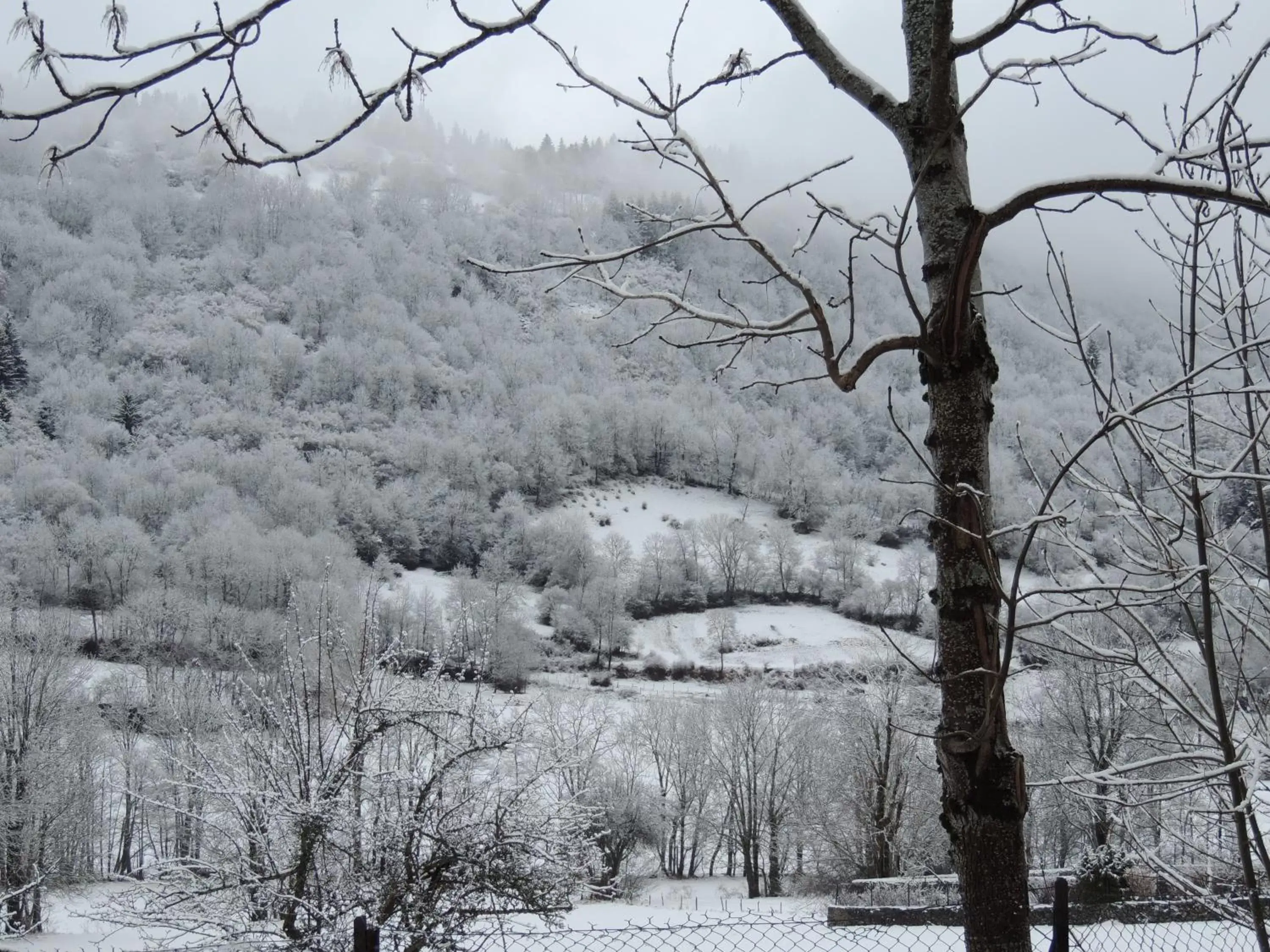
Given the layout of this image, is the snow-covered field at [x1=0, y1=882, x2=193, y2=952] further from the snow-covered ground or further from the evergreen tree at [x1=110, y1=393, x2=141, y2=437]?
the evergreen tree at [x1=110, y1=393, x2=141, y2=437]

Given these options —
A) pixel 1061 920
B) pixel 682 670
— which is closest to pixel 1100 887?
pixel 1061 920

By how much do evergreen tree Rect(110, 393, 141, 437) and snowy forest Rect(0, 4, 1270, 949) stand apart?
0.48m

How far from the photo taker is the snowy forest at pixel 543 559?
2504 mm

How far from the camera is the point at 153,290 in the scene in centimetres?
12638

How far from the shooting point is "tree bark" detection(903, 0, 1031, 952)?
149 cm

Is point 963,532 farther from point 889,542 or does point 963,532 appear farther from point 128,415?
point 128,415

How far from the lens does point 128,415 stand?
94625 millimetres

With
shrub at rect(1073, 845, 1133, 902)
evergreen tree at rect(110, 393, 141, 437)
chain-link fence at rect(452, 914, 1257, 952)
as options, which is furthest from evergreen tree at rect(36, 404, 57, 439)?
shrub at rect(1073, 845, 1133, 902)

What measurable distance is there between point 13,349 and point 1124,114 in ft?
399

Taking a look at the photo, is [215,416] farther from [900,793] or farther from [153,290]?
[900,793]

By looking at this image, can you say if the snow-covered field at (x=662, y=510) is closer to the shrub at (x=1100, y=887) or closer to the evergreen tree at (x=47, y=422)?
the evergreen tree at (x=47, y=422)

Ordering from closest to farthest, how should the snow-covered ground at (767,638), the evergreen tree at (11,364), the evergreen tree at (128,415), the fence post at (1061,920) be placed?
the fence post at (1061,920) → the snow-covered ground at (767,638) → the evergreen tree at (11,364) → the evergreen tree at (128,415)

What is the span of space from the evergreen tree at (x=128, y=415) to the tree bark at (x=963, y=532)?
10644 cm

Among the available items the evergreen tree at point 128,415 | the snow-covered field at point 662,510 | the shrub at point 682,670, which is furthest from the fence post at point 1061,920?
the evergreen tree at point 128,415
